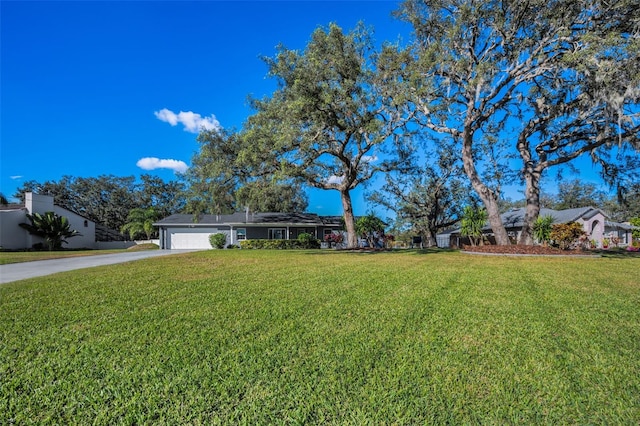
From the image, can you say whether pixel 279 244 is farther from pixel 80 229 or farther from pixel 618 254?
pixel 80 229

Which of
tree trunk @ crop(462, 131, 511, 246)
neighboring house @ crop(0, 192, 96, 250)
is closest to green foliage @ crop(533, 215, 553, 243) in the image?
tree trunk @ crop(462, 131, 511, 246)

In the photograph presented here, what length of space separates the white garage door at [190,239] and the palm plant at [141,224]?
241 inches

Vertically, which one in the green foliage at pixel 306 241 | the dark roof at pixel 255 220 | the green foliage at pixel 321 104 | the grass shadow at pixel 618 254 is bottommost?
the grass shadow at pixel 618 254

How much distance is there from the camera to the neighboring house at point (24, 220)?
22.8 m

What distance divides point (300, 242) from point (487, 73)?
48.6 feet

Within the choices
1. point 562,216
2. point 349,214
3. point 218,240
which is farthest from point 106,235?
point 562,216

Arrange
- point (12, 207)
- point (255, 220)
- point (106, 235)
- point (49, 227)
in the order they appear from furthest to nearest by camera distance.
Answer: point (106, 235)
point (255, 220)
point (12, 207)
point (49, 227)

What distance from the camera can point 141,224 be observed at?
3167 centimetres

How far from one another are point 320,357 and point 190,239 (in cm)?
2609

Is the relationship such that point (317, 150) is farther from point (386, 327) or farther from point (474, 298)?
point (386, 327)

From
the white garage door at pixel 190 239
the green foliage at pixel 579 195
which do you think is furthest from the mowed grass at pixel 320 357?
the green foliage at pixel 579 195

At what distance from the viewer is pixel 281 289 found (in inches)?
218

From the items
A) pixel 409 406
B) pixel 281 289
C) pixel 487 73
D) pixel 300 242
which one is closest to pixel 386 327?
pixel 409 406

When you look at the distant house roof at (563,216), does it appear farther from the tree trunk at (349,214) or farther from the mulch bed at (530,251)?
the tree trunk at (349,214)
